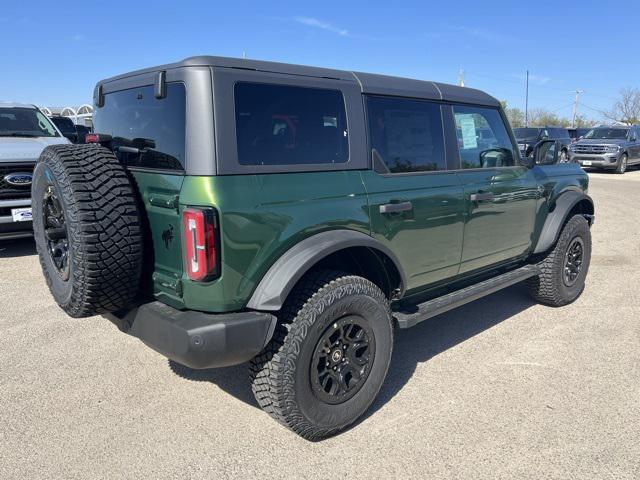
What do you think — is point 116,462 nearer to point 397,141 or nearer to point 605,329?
point 397,141

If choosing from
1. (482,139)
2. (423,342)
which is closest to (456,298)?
(423,342)

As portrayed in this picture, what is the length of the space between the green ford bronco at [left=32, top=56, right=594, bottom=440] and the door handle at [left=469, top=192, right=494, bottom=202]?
0.11 m

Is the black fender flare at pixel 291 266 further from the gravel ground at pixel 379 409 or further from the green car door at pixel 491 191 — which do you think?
the green car door at pixel 491 191

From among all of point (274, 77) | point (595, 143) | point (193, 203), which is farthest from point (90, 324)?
point (595, 143)

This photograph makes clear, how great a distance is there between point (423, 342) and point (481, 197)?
1.25 m

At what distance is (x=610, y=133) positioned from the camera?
65.9ft

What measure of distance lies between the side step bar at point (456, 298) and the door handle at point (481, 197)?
0.67m

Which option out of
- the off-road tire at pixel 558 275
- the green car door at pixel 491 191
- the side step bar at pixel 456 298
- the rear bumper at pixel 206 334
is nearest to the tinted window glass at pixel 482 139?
the green car door at pixel 491 191

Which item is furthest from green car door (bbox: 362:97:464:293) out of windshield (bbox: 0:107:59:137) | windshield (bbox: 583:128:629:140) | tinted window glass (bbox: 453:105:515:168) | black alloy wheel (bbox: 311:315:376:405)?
windshield (bbox: 583:128:629:140)

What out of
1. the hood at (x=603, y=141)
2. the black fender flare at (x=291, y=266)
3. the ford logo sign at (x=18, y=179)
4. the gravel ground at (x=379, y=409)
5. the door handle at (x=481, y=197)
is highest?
the hood at (x=603, y=141)

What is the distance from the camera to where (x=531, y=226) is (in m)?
4.50

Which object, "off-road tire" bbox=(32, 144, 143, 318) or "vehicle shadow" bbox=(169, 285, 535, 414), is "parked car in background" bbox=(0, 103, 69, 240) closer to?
"vehicle shadow" bbox=(169, 285, 535, 414)

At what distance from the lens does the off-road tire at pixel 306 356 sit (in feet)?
8.83

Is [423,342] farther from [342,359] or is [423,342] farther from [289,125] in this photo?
[289,125]
